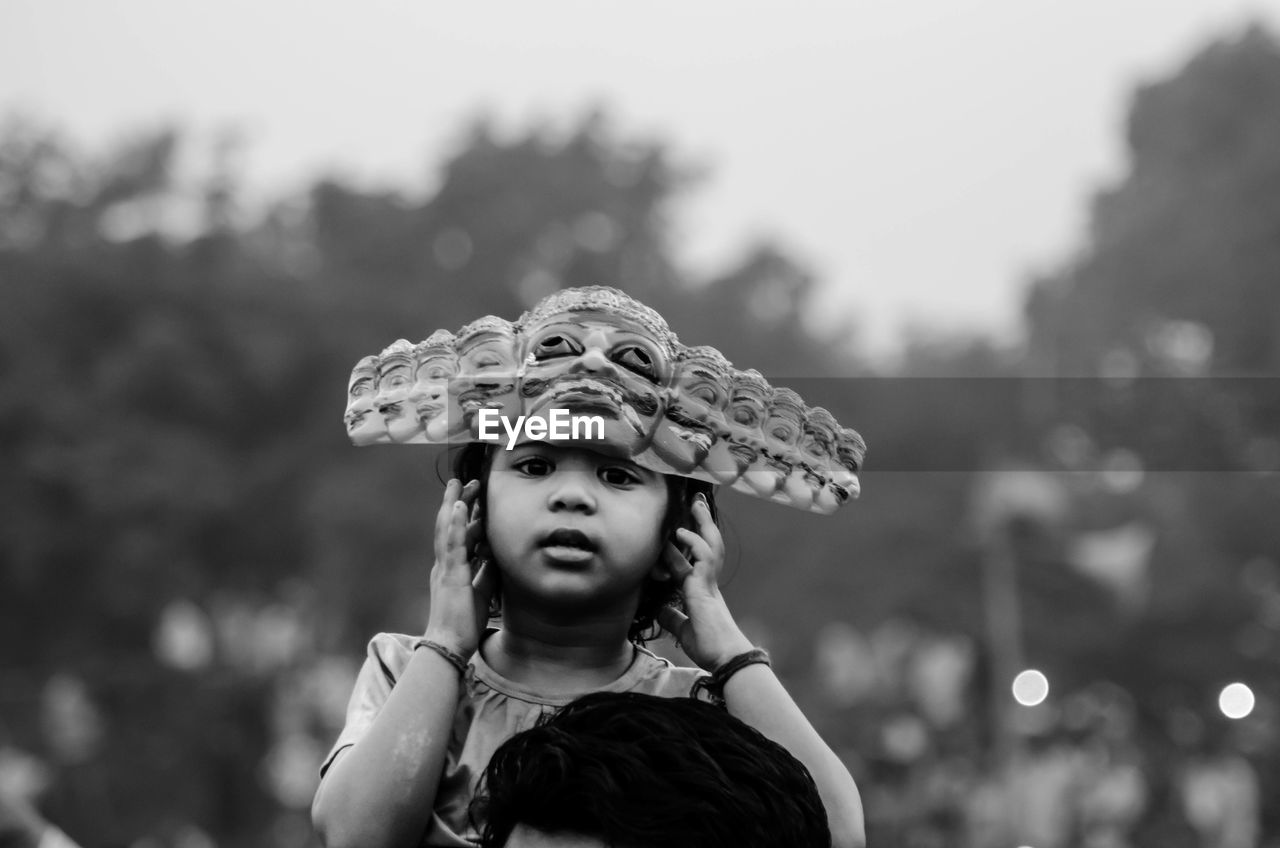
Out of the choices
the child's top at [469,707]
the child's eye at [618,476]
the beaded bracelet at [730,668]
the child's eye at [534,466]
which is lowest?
the child's top at [469,707]

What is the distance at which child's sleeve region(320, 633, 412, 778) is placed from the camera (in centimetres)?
269

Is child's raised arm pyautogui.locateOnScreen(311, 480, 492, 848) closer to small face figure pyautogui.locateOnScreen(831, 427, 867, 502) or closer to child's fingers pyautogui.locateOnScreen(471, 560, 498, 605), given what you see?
child's fingers pyautogui.locateOnScreen(471, 560, 498, 605)

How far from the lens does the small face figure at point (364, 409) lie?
9.02 ft

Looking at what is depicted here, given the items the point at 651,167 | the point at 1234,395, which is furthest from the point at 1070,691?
the point at 651,167

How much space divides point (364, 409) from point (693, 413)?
48 cm

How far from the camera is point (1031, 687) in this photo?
26.3m

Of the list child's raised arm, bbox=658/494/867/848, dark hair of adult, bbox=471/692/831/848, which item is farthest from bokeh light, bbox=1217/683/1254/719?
dark hair of adult, bbox=471/692/831/848

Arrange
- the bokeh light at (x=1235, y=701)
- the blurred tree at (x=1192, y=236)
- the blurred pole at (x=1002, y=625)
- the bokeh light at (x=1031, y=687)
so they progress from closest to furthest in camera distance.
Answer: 1. the bokeh light at (x=1235, y=701)
2. the bokeh light at (x=1031, y=687)
3. the blurred tree at (x=1192, y=236)
4. the blurred pole at (x=1002, y=625)

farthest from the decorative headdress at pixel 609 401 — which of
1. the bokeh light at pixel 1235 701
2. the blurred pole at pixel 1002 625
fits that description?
the blurred pole at pixel 1002 625

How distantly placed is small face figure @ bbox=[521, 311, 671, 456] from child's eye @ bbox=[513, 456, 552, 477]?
68mm

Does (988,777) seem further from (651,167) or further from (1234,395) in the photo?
(651,167)

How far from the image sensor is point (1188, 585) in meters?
25.8

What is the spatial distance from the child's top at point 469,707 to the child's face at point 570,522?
14cm

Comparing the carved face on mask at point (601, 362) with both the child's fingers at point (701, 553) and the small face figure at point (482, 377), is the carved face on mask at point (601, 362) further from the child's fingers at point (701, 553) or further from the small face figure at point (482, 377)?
the child's fingers at point (701, 553)
